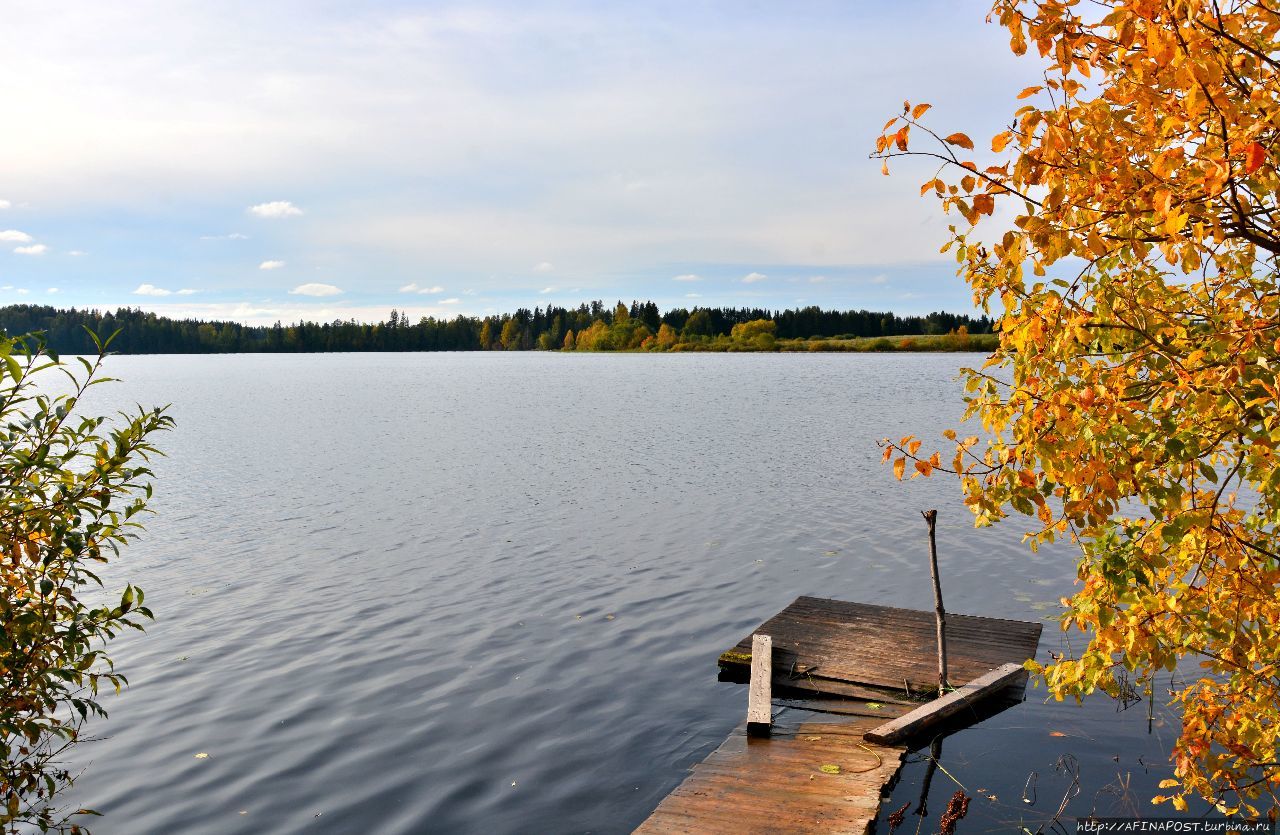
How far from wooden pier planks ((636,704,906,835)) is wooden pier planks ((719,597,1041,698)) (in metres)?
1.91

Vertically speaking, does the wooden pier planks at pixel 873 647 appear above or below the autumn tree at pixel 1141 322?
below

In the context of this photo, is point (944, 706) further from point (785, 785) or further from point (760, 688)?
point (785, 785)

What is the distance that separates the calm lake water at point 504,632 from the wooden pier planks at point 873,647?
3.27 feet

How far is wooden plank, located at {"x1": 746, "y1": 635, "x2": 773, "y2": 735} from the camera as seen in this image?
13.0 meters

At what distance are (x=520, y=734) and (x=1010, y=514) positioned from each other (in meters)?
22.6

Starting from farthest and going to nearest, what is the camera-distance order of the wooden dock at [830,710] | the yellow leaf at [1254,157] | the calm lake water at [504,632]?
the calm lake water at [504,632]
the wooden dock at [830,710]
the yellow leaf at [1254,157]

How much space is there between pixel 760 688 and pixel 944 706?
9.22ft

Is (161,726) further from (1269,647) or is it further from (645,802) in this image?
(1269,647)

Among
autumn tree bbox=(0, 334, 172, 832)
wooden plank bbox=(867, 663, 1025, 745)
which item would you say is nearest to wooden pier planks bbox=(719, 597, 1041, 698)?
wooden plank bbox=(867, 663, 1025, 745)

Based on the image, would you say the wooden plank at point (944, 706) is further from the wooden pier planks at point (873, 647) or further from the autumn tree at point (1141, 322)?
the autumn tree at point (1141, 322)

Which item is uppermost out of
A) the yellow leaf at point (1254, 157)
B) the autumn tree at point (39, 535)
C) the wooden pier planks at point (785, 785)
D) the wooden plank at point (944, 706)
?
the yellow leaf at point (1254, 157)

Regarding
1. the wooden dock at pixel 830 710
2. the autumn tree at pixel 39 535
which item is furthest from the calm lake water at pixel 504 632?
the autumn tree at pixel 39 535

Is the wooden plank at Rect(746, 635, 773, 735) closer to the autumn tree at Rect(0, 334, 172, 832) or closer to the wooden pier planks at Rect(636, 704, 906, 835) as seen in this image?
the wooden pier planks at Rect(636, 704, 906, 835)

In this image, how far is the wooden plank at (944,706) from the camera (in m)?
12.6
